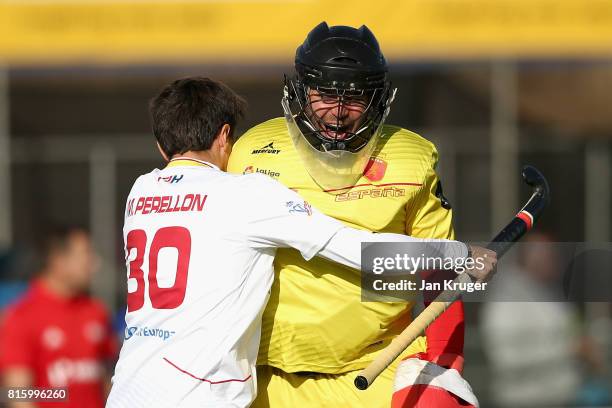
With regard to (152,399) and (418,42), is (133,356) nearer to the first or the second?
(152,399)

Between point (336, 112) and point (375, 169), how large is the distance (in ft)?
0.76

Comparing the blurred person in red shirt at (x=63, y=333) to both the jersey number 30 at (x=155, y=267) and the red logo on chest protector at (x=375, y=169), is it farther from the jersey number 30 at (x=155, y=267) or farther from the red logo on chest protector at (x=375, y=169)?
the red logo on chest protector at (x=375, y=169)

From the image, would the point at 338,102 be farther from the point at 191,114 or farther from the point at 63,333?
the point at 63,333

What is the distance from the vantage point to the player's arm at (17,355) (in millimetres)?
6426

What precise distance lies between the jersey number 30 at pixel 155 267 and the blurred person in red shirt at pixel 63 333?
10.9 ft

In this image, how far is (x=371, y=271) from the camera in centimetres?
339

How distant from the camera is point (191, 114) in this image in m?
3.47

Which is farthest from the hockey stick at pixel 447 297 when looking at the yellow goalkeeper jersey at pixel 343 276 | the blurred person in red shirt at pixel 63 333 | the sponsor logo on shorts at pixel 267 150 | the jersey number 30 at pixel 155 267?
the blurred person in red shirt at pixel 63 333

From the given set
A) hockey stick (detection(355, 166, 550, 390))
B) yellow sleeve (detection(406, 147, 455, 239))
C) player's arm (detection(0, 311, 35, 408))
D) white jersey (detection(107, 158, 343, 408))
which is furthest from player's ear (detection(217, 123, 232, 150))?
player's arm (detection(0, 311, 35, 408))

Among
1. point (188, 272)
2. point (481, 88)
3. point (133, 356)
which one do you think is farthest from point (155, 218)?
point (481, 88)

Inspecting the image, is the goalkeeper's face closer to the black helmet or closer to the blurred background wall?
the black helmet

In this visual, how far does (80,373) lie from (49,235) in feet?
3.32


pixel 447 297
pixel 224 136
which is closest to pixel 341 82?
pixel 224 136

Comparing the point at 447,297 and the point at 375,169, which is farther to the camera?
the point at 375,169
